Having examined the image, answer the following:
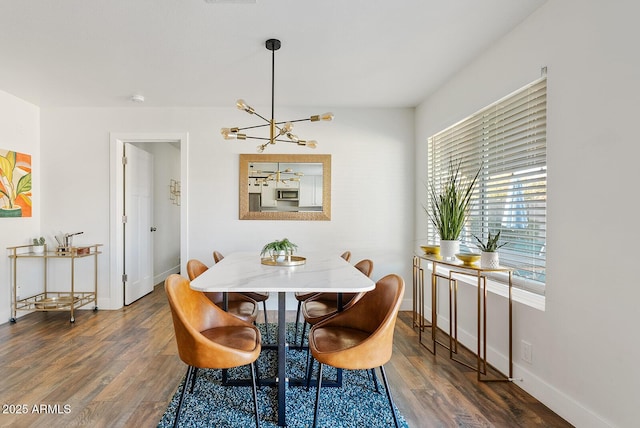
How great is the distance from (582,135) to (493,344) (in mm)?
1534

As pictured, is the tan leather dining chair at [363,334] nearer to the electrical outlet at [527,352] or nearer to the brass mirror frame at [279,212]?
the electrical outlet at [527,352]

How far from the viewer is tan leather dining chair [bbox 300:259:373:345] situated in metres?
2.08

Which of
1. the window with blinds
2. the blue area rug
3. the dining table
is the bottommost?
the blue area rug

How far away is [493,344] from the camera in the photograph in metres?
2.27

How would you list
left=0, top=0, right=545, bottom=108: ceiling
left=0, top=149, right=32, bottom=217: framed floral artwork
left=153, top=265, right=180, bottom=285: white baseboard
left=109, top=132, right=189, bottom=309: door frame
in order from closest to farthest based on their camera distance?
left=0, top=0, right=545, bottom=108: ceiling, left=0, top=149, right=32, bottom=217: framed floral artwork, left=109, top=132, right=189, bottom=309: door frame, left=153, top=265, right=180, bottom=285: white baseboard

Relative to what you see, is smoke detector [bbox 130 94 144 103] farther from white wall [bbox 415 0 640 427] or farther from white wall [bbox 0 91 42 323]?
white wall [bbox 415 0 640 427]

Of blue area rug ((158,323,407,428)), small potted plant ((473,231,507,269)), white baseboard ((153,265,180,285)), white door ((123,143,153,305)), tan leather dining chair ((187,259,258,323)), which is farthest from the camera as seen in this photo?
white baseboard ((153,265,180,285))

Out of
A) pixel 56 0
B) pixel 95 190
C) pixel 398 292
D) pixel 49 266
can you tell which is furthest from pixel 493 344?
pixel 49 266

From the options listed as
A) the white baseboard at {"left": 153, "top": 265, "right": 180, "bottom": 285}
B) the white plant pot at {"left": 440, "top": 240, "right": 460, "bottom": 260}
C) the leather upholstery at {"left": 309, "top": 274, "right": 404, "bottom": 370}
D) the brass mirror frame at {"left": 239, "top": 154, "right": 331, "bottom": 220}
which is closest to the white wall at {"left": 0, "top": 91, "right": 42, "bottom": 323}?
the white baseboard at {"left": 153, "top": 265, "right": 180, "bottom": 285}

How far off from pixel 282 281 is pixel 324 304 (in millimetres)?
845

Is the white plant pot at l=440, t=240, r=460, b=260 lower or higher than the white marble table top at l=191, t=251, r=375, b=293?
higher

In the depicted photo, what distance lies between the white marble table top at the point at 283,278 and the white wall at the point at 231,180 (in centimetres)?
136

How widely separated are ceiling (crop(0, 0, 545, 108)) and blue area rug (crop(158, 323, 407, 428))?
93.6 inches

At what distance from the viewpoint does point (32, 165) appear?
351cm
